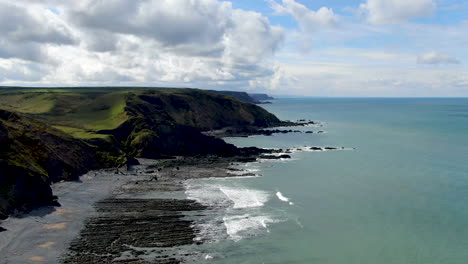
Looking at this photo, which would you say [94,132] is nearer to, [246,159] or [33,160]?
[33,160]

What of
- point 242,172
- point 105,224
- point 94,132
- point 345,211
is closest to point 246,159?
point 242,172

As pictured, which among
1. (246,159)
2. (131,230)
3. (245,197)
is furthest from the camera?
(246,159)

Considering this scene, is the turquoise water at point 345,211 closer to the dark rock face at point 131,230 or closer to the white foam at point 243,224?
the white foam at point 243,224

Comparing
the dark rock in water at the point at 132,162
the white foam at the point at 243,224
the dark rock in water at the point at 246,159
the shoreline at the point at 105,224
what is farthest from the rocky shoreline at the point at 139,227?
the dark rock in water at the point at 246,159

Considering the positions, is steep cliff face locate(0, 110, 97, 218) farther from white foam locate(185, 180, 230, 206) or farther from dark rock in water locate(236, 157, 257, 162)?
dark rock in water locate(236, 157, 257, 162)

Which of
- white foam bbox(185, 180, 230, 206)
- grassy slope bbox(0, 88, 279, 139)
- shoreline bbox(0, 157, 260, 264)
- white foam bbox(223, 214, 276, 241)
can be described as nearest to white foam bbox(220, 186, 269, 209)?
white foam bbox(185, 180, 230, 206)

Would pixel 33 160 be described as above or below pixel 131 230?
above
